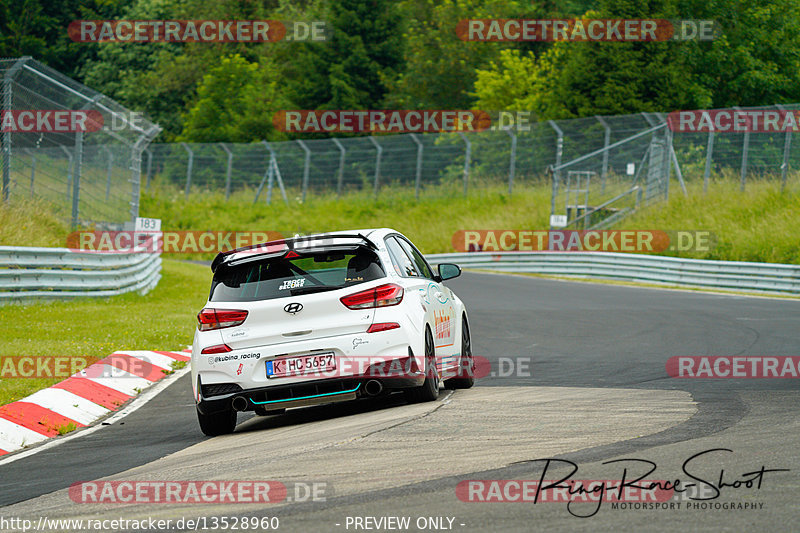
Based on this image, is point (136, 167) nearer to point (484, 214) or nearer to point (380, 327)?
point (484, 214)

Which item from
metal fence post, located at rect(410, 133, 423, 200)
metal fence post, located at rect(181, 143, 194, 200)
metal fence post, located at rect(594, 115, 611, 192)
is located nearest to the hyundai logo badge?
metal fence post, located at rect(594, 115, 611, 192)

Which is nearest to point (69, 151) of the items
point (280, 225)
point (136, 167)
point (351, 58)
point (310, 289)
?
point (136, 167)

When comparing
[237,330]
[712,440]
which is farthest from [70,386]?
[712,440]

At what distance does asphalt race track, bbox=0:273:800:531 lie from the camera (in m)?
5.27

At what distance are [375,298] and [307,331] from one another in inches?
23.2

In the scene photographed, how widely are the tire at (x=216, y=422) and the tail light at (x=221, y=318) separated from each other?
2.22 ft

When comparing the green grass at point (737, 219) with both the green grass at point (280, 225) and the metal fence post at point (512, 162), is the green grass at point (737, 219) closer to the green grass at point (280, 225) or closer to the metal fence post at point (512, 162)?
the green grass at point (280, 225)

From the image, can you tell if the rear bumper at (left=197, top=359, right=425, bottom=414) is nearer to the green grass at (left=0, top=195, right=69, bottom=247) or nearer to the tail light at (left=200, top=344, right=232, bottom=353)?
the tail light at (left=200, top=344, right=232, bottom=353)

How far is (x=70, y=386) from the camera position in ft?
37.0

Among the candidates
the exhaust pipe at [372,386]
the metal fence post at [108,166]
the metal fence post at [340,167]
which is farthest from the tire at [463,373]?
the metal fence post at [340,167]

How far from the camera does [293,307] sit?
8656mm

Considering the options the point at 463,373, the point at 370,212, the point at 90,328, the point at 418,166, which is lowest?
the point at 90,328

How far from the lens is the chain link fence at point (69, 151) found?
20672 mm

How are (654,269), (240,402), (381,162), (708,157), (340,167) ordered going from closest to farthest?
(240,402)
(654,269)
(708,157)
(381,162)
(340,167)
